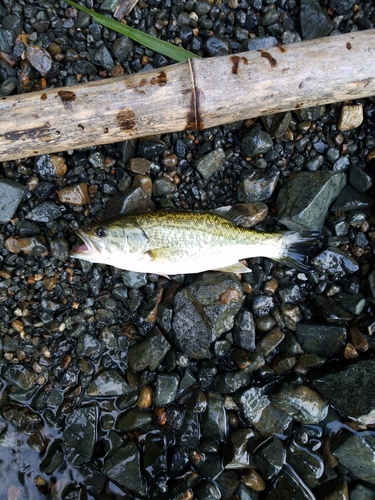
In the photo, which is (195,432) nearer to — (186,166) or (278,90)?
(186,166)

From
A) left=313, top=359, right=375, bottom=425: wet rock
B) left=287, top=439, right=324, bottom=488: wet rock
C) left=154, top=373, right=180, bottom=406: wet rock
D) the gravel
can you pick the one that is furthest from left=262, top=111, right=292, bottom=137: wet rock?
left=287, top=439, right=324, bottom=488: wet rock

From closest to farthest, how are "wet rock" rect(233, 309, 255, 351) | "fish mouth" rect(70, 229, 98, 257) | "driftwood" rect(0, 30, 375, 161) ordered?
"driftwood" rect(0, 30, 375, 161)
"fish mouth" rect(70, 229, 98, 257)
"wet rock" rect(233, 309, 255, 351)

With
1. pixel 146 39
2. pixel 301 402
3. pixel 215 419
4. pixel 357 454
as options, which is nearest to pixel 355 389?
pixel 301 402

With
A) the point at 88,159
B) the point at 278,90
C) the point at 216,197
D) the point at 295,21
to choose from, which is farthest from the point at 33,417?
the point at 295,21

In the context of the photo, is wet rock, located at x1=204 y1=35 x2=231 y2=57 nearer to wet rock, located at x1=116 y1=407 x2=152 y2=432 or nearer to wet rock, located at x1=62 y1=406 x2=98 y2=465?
wet rock, located at x1=116 y1=407 x2=152 y2=432

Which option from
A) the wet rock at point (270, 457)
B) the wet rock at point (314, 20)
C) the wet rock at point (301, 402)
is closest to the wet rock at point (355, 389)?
the wet rock at point (301, 402)

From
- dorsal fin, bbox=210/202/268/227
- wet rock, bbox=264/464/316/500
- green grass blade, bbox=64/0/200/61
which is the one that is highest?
green grass blade, bbox=64/0/200/61
